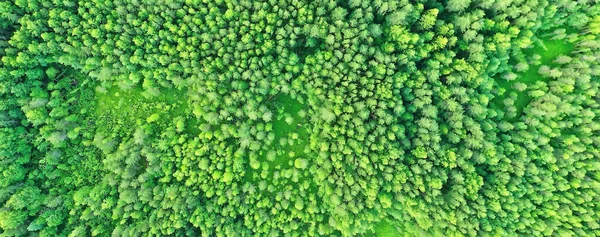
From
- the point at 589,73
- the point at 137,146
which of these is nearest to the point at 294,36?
the point at 137,146

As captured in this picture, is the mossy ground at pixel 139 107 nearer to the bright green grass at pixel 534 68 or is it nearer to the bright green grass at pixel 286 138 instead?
the bright green grass at pixel 286 138

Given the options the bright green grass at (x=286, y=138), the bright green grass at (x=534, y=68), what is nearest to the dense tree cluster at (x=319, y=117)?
the bright green grass at (x=534, y=68)

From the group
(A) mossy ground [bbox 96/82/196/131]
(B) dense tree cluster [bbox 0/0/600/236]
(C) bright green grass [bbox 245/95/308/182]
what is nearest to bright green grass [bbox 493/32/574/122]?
(B) dense tree cluster [bbox 0/0/600/236]

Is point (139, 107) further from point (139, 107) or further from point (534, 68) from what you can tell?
point (534, 68)

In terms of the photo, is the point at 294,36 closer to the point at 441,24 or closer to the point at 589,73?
the point at 441,24

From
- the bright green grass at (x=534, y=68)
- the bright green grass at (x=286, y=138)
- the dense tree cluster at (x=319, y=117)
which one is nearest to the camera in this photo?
the dense tree cluster at (x=319, y=117)

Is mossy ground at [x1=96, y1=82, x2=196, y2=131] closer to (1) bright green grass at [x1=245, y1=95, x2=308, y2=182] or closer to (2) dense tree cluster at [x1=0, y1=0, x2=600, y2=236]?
(2) dense tree cluster at [x1=0, y1=0, x2=600, y2=236]
